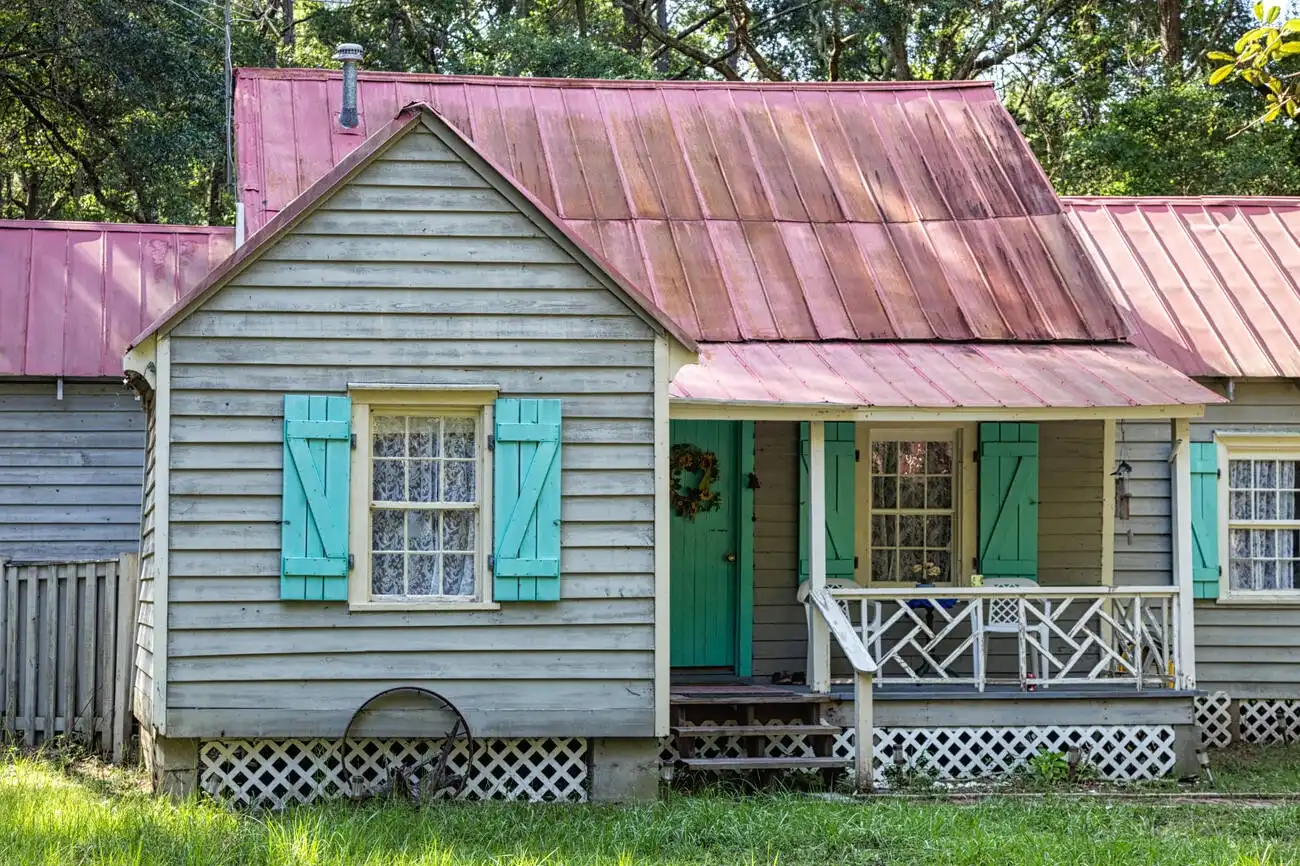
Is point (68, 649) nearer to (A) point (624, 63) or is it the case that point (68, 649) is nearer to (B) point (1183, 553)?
(B) point (1183, 553)

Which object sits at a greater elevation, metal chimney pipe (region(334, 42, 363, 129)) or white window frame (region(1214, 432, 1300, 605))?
metal chimney pipe (region(334, 42, 363, 129))

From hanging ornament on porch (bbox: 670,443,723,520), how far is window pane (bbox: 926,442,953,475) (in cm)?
188

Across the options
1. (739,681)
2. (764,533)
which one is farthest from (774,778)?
(764,533)

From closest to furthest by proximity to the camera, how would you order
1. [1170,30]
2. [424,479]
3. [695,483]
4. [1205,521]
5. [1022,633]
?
1. [424,479]
2. [1022,633]
3. [695,483]
4. [1205,521]
5. [1170,30]

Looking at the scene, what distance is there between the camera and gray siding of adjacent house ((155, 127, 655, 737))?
925 cm

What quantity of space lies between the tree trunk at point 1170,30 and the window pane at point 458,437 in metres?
17.7

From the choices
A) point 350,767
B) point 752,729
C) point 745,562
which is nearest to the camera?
point 350,767

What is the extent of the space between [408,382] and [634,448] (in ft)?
4.79

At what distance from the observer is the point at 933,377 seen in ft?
37.3

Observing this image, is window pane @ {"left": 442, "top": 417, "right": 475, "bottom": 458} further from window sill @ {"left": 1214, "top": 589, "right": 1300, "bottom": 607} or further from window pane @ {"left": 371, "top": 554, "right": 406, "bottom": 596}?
window sill @ {"left": 1214, "top": 589, "right": 1300, "bottom": 607}

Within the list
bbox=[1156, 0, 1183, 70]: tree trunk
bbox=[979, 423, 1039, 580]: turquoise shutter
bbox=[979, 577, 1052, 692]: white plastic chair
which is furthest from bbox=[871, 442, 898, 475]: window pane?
bbox=[1156, 0, 1183, 70]: tree trunk

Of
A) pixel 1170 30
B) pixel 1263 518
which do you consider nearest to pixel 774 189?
pixel 1263 518

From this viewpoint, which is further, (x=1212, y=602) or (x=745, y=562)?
(x=1212, y=602)

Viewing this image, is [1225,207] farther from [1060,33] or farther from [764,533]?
[1060,33]
